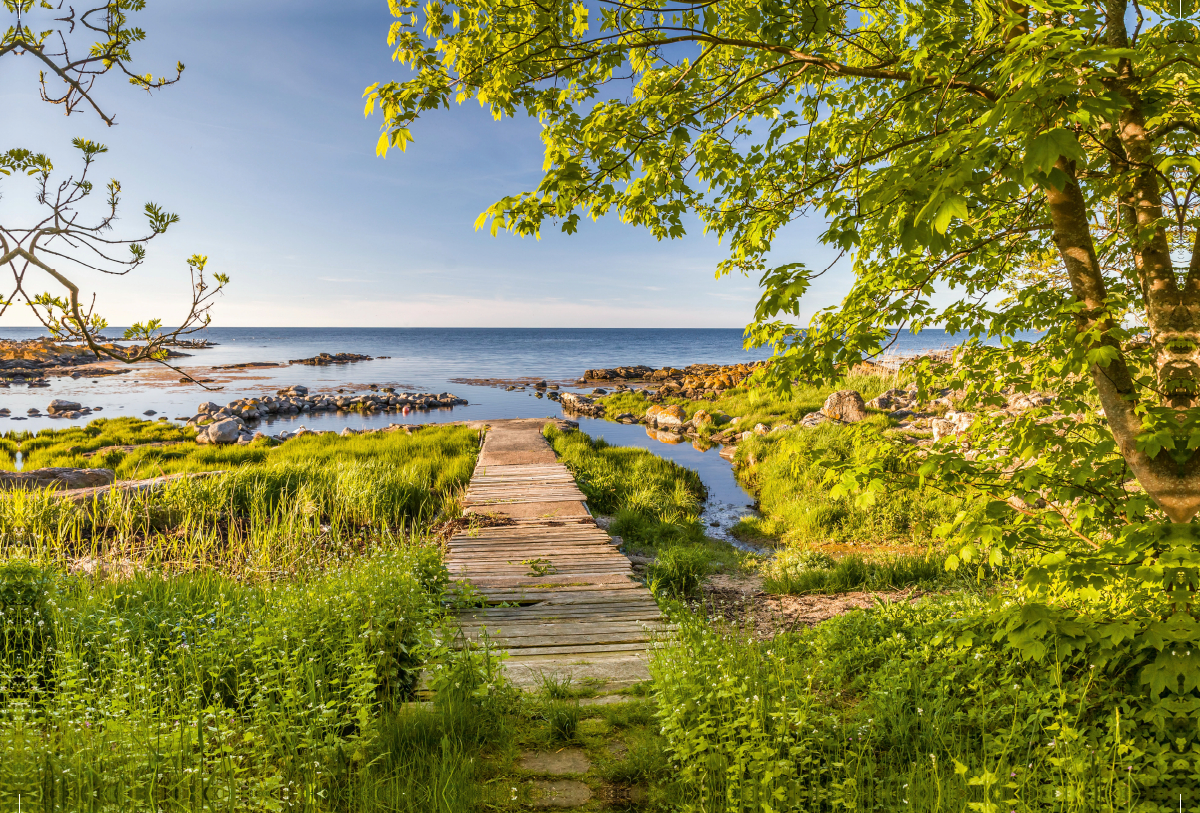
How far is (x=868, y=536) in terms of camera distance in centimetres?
905

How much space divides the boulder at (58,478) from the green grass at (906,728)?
11.2m

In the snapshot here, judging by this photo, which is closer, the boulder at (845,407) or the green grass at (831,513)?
the green grass at (831,513)

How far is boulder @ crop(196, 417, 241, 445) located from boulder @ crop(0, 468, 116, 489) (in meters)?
8.67

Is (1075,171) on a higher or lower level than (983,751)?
higher

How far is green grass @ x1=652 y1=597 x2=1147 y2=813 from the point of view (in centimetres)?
238

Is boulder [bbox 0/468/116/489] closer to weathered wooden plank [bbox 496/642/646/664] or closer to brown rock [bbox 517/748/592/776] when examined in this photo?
weathered wooden plank [bbox 496/642/646/664]

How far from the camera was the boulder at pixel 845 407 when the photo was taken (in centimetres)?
1689

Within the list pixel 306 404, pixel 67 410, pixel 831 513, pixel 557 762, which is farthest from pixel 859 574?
pixel 67 410

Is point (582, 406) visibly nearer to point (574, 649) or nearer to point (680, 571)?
point (680, 571)

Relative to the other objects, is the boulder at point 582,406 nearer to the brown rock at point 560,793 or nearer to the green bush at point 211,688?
the green bush at point 211,688

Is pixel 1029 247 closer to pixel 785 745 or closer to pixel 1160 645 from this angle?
pixel 1160 645

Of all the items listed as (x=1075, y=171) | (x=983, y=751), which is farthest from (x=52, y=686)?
(x=1075, y=171)

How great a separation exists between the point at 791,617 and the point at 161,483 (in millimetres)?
9103

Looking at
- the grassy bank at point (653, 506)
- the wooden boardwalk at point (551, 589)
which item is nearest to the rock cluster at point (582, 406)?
the grassy bank at point (653, 506)
